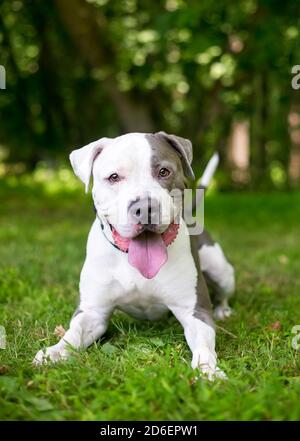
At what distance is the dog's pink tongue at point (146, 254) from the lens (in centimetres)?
331

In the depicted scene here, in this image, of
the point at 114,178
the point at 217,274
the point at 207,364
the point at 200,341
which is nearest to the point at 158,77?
the point at 217,274

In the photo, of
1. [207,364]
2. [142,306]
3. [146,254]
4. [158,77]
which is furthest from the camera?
[158,77]

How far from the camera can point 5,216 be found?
10016mm

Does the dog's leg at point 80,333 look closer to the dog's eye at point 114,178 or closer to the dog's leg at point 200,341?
the dog's leg at point 200,341

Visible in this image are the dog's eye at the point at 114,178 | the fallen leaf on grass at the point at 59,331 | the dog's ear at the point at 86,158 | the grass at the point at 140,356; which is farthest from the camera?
the fallen leaf on grass at the point at 59,331

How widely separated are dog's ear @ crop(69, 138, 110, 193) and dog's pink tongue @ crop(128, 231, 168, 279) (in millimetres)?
445

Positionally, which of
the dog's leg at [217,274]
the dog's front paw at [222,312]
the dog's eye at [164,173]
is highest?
the dog's eye at [164,173]

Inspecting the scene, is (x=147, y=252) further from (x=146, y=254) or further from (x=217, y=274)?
(x=217, y=274)

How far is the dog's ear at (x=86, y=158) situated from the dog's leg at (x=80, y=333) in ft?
2.31

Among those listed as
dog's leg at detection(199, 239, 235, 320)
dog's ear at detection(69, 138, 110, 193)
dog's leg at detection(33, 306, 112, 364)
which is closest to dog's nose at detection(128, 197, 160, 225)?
dog's ear at detection(69, 138, 110, 193)

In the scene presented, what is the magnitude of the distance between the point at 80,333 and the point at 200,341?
0.66 m

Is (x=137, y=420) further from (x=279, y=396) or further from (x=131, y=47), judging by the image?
(x=131, y=47)

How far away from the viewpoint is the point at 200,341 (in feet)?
10.8

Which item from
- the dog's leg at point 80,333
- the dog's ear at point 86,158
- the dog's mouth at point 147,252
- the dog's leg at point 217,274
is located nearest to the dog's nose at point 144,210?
Answer: the dog's mouth at point 147,252
